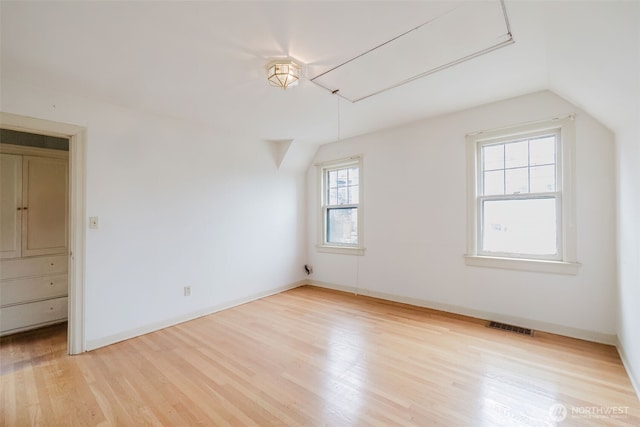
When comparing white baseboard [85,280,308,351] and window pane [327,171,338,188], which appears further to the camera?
window pane [327,171,338,188]

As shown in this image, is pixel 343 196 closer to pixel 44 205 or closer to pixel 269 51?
pixel 269 51

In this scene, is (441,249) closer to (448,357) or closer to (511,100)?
(448,357)

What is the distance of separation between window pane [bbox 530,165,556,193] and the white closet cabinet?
5444 mm

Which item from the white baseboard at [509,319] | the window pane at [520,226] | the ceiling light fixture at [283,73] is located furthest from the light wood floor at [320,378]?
the ceiling light fixture at [283,73]

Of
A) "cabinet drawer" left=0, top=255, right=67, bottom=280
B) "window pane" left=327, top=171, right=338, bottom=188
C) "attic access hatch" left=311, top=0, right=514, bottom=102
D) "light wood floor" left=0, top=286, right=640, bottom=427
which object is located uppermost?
"attic access hatch" left=311, top=0, right=514, bottom=102

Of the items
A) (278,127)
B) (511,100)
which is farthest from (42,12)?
(511,100)

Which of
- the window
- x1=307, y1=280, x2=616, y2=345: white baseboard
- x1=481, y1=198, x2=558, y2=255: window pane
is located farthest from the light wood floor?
the window

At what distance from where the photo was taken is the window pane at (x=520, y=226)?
9.18 feet

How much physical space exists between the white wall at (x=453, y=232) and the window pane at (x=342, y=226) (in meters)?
0.27

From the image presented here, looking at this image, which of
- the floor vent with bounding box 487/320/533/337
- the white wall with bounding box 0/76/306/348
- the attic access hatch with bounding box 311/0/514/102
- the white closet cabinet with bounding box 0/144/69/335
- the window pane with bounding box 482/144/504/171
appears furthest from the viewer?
the window pane with bounding box 482/144/504/171

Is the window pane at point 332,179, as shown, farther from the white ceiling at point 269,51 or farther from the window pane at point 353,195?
the white ceiling at point 269,51

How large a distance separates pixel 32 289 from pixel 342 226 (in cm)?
403

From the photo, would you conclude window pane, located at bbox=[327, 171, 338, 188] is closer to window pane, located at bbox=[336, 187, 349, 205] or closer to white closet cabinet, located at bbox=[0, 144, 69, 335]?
window pane, located at bbox=[336, 187, 349, 205]

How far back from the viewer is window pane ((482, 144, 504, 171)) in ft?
10.2
